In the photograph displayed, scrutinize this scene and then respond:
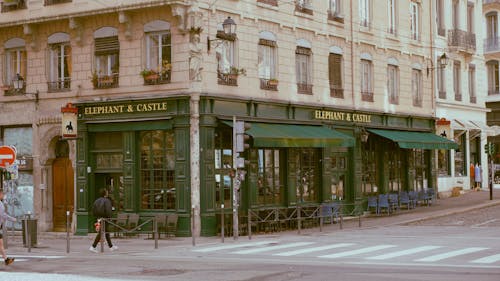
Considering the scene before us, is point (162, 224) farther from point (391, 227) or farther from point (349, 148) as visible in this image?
point (349, 148)

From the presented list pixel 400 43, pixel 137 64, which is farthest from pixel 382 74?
pixel 137 64

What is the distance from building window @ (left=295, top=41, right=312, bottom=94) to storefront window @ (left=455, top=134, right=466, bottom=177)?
14.7m

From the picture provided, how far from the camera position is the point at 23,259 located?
20359 millimetres

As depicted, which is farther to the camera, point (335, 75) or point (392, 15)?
point (392, 15)

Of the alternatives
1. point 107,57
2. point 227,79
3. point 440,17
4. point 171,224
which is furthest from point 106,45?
point 440,17

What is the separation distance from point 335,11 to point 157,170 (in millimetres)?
10638

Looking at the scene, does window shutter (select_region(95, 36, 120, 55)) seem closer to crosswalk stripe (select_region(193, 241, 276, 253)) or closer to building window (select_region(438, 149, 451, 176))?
crosswalk stripe (select_region(193, 241, 276, 253))

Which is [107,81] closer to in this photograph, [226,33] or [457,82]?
[226,33]

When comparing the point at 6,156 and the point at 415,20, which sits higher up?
the point at 415,20

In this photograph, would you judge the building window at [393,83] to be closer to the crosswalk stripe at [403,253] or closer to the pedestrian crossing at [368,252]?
the pedestrian crossing at [368,252]

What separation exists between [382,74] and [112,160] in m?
13.4

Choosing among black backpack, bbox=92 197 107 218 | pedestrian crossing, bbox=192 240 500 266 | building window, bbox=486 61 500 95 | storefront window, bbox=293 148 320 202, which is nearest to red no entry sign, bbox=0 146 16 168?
black backpack, bbox=92 197 107 218

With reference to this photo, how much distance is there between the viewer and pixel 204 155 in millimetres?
25953

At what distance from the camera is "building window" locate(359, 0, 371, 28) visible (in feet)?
113
